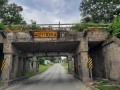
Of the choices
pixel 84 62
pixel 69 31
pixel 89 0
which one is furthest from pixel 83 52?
pixel 89 0

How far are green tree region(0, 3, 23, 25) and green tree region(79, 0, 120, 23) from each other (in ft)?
67.7

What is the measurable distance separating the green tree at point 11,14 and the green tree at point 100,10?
2062 centimetres

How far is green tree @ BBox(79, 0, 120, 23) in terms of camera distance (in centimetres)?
5856

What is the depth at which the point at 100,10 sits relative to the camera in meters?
61.0

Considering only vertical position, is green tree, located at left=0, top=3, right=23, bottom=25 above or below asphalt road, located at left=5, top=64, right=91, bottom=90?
above

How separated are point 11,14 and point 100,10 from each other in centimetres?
2811

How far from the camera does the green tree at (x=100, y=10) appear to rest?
58562 millimetres

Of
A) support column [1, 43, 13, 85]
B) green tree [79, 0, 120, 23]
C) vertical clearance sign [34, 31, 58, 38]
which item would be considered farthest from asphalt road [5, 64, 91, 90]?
green tree [79, 0, 120, 23]

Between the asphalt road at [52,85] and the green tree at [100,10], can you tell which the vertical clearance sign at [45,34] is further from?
the green tree at [100,10]

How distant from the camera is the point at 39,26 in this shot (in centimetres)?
2975

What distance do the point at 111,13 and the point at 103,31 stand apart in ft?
105

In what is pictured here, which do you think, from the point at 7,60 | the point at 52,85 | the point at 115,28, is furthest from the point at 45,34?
the point at 115,28

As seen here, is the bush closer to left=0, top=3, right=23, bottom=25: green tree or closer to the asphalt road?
the asphalt road

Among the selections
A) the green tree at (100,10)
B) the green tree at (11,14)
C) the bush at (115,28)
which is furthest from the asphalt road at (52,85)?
the green tree at (11,14)
